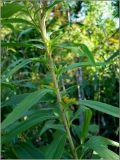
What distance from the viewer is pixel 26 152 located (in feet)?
4.12

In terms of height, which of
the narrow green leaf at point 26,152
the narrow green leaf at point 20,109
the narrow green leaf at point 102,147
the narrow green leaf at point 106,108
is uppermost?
the narrow green leaf at point 20,109

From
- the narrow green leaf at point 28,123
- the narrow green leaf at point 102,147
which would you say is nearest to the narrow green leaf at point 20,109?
the narrow green leaf at point 28,123

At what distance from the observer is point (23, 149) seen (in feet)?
4.22

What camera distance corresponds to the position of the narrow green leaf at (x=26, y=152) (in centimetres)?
124

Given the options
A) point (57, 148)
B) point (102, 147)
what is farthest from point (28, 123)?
point (102, 147)

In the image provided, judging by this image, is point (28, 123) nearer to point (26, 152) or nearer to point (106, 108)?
point (26, 152)

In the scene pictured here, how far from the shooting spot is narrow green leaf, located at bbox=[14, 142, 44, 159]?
4.08 feet

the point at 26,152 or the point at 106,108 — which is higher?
the point at 106,108

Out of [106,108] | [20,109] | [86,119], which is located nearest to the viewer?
[20,109]

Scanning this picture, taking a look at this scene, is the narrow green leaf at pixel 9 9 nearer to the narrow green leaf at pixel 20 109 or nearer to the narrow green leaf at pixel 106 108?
the narrow green leaf at pixel 20 109

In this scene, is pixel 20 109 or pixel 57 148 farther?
pixel 57 148

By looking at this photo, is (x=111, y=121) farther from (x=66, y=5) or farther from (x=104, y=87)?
(x=66, y=5)

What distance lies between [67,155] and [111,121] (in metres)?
1.65

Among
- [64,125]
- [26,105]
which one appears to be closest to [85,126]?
[64,125]
